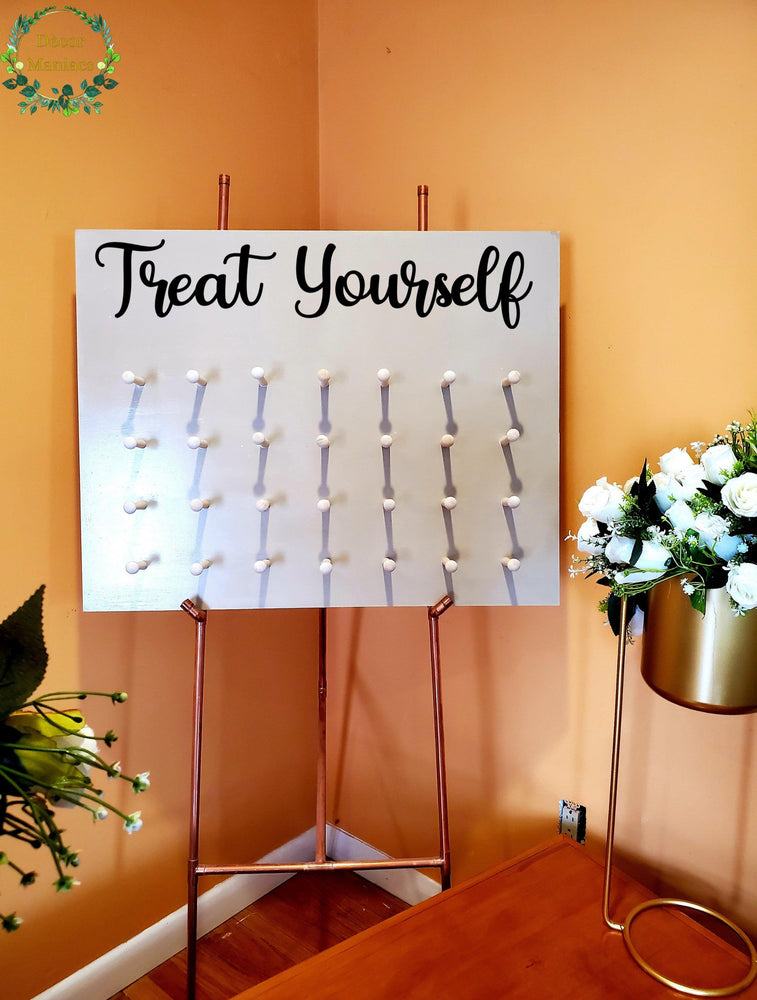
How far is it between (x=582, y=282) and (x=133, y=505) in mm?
867

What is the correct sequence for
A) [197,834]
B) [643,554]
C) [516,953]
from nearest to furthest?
[643,554] → [516,953] → [197,834]

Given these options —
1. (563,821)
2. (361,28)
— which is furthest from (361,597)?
(361,28)

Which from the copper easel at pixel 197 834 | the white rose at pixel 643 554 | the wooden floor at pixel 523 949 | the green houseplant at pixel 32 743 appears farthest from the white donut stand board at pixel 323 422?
the green houseplant at pixel 32 743

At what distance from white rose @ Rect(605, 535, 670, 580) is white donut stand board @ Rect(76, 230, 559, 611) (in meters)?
0.24

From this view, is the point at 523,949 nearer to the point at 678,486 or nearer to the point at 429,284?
the point at 678,486

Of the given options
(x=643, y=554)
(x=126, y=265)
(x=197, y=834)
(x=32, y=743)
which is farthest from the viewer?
(x=197, y=834)

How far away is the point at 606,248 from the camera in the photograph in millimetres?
1415

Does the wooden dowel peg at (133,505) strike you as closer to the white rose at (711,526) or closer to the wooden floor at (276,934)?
the white rose at (711,526)

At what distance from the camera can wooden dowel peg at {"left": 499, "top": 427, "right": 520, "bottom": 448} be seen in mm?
1296

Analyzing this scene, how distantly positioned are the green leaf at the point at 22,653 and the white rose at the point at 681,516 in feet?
2.47

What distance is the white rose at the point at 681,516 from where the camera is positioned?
103 centimetres

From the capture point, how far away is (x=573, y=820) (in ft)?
5.06

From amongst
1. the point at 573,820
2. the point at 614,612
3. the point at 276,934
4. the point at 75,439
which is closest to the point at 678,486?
the point at 614,612

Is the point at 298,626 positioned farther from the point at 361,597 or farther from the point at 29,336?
the point at 29,336
